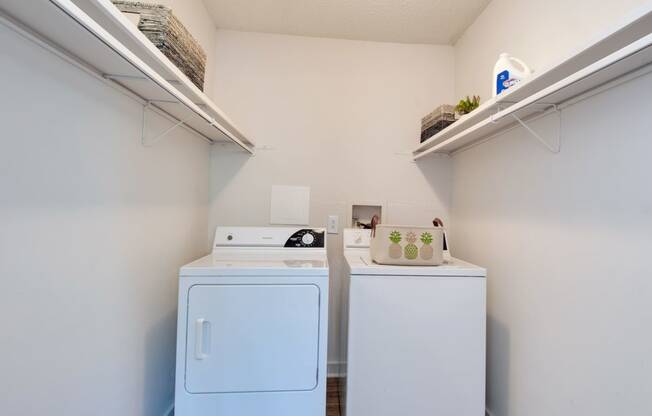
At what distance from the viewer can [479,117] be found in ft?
4.83

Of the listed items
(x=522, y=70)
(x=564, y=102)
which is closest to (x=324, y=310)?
(x=564, y=102)

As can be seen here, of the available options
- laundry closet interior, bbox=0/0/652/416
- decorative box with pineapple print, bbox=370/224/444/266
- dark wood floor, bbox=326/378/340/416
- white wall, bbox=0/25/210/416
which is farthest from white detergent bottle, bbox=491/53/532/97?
dark wood floor, bbox=326/378/340/416

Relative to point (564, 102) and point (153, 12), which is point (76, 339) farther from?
point (564, 102)

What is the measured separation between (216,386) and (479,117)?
187 cm

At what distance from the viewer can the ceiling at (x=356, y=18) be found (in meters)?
1.86

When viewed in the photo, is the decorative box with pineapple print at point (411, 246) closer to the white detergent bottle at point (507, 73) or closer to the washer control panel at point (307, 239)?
the washer control panel at point (307, 239)

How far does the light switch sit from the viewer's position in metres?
2.20

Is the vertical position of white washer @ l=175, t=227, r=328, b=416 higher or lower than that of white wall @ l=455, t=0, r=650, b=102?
lower

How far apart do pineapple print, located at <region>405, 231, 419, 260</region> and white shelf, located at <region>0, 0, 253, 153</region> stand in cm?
122

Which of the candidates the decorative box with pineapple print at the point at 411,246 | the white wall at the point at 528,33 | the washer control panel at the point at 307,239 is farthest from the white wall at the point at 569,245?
the washer control panel at the point at 307,239

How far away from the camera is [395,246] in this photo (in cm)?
148

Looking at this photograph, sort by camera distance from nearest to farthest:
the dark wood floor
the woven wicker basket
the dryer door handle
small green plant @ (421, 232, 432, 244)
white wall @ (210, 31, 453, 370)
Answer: the woven wicker basket < the dryer door handle < small green plant @ (421, 232, 432, 244) < the dark wood floor < white wall @ (210, 31, 453, 370)

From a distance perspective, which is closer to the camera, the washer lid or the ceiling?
the washer lid

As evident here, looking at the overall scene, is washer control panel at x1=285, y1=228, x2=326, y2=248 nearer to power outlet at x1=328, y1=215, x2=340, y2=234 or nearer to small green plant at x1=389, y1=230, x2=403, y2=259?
power outlet at x1=328, y1=215, x2=340, y2=234
